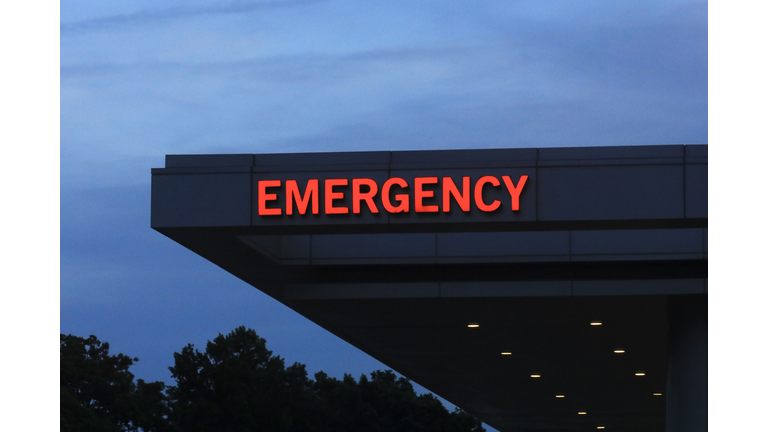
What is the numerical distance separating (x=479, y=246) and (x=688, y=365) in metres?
4.70

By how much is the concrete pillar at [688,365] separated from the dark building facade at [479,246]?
51mm

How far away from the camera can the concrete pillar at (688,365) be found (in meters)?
16.7

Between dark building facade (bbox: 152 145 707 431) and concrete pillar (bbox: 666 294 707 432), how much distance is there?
51 mm

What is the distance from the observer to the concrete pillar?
16719 mm

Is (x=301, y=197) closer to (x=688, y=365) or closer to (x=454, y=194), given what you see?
(x=454, y=194)

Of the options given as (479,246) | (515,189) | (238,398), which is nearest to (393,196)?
(515,189)

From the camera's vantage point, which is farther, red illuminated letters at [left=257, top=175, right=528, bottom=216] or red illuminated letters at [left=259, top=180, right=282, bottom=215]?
red illuminated letters at [left=259, top=180, right=282, bottom=215]

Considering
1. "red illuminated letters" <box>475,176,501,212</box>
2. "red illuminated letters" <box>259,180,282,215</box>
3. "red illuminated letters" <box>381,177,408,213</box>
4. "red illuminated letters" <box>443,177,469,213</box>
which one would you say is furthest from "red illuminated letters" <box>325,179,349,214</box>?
"red illuminated letters" <box>475,176,501,212</box>

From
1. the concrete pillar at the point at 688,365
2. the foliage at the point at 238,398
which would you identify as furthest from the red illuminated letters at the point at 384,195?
the foliage at the point at 238,398

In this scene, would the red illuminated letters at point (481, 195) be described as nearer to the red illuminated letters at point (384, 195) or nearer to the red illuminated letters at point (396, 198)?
the red illuminated letters at point (384, 195)

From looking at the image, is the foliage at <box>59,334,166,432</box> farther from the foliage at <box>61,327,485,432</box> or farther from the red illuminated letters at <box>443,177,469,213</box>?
the red illuminated letters at <box>443,177,469,213</box>

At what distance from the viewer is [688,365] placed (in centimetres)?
1764
